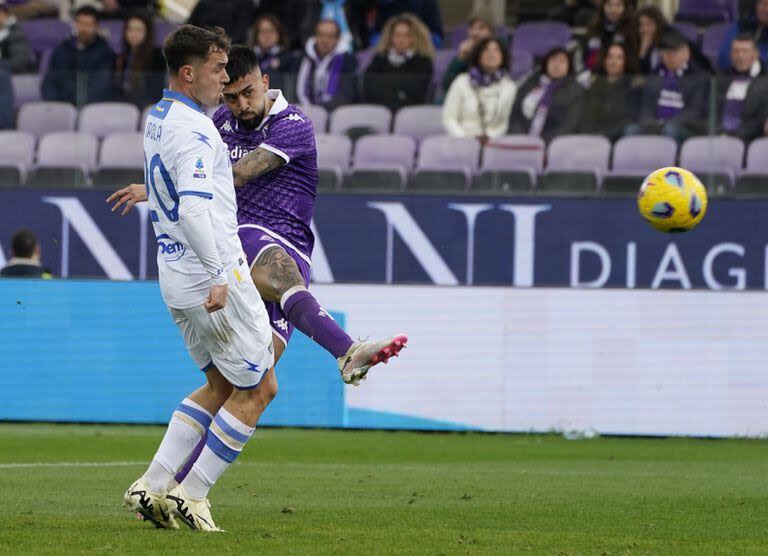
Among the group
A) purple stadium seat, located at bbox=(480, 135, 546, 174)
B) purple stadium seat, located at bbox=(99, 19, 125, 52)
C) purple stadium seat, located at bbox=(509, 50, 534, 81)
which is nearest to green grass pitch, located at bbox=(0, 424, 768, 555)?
purple stadium seat, located at bbox=(480, 135, 546, 174)

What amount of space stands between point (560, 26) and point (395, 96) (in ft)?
10.5

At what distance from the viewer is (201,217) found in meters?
6.30

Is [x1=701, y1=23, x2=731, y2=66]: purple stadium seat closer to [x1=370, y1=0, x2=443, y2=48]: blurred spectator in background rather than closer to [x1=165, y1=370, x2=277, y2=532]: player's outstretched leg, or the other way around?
[x1=370, y1=0, x2=443, y2=48]: blurred spectator in background

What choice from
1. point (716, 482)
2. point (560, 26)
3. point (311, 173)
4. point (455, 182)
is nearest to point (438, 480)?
point (716, 482)

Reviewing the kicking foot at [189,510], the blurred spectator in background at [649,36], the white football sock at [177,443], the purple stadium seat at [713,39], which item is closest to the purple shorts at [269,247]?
the white football sock at [177,443]

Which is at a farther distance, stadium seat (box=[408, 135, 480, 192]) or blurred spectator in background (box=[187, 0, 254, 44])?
blurred spectator in background (box=[187, 0, 254, 44])

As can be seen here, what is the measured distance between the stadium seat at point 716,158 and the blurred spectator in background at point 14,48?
25.1 feet

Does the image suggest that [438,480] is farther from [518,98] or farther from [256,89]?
[518,98]

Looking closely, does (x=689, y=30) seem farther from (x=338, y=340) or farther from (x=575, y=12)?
(x=338, y=340)

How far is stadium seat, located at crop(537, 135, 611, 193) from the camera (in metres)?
15.4

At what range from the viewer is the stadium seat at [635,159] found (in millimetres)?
15234

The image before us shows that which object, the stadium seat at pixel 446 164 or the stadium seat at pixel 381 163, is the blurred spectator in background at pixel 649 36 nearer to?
the stadium seat at pixel 446 164

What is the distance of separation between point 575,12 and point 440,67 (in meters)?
3.02

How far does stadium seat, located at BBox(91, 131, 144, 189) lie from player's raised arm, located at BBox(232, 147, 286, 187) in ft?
28.3
